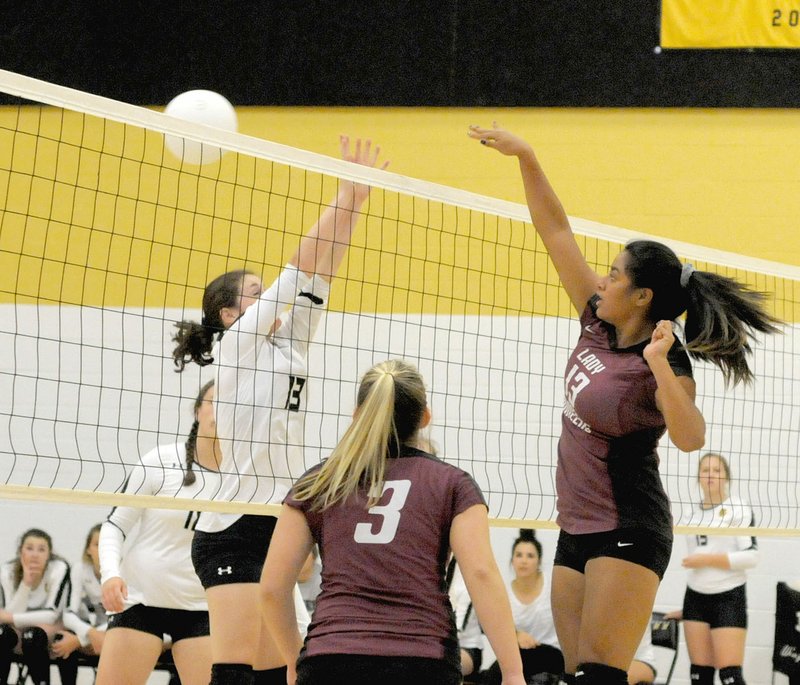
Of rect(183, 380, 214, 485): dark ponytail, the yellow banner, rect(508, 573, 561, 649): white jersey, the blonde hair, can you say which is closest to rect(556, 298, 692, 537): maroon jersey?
the blonde hair

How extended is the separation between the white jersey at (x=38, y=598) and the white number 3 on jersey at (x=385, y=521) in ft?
18.9

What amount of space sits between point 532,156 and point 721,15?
225 inches

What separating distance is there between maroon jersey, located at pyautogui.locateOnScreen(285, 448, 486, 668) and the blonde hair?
4 cm

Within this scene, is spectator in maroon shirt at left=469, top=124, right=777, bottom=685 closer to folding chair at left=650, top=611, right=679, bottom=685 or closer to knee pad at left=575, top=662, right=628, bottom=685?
knee pad at left=575, top=662, right=628, bottom=685

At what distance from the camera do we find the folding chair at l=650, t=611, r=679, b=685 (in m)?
8.47

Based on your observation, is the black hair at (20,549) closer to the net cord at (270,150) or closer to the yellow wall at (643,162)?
the yellow wall at (643,162)

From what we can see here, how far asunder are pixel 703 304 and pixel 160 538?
289 centimetres

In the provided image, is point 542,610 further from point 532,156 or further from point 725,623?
point 532,156

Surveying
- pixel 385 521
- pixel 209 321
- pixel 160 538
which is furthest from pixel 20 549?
pixel 385 521

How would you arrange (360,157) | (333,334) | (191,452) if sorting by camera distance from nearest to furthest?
(360,157), (191,452), (333,334)

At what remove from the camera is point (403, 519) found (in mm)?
3191

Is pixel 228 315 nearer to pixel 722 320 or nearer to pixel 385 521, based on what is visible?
pixel 385 521

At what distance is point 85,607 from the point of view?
27.3ft

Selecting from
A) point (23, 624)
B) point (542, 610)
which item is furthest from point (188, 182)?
point (542, 610)
